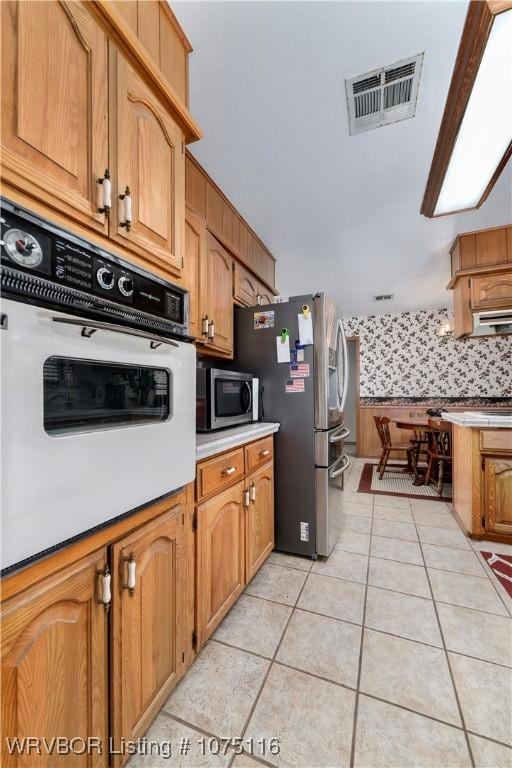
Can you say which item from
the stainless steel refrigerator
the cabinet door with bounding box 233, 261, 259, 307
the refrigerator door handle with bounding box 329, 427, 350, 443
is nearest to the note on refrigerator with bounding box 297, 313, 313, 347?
the stainless steel refrigerator

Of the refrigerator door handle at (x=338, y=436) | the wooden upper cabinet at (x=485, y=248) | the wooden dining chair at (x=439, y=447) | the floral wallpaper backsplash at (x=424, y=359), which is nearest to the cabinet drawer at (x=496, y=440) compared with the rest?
the refrigerator door handle at (x=338, y=436)

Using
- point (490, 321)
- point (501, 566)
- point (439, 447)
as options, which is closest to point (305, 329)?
point (501, 566)

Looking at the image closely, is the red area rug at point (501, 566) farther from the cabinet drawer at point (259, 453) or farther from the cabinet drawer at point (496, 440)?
the cabinet drawer at point (259, 453)

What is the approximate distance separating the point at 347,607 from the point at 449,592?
0.63m

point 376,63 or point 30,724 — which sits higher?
point 376,63

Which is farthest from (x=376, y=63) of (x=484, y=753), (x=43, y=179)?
(x=484, y=753)

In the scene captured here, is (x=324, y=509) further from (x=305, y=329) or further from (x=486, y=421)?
(x=486, y=421)

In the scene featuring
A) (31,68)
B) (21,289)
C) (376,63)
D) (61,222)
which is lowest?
(21,289)

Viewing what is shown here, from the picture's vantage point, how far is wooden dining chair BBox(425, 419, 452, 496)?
11.7ft

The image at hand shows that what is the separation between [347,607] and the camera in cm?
168

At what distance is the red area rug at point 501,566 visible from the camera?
1.90 m

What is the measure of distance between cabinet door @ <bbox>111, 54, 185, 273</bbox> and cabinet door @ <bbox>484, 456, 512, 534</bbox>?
8.61 ft

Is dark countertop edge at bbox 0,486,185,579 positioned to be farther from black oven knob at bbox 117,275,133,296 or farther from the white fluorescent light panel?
the white fluorescent light panel

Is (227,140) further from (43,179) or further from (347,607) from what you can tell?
(347,607)
